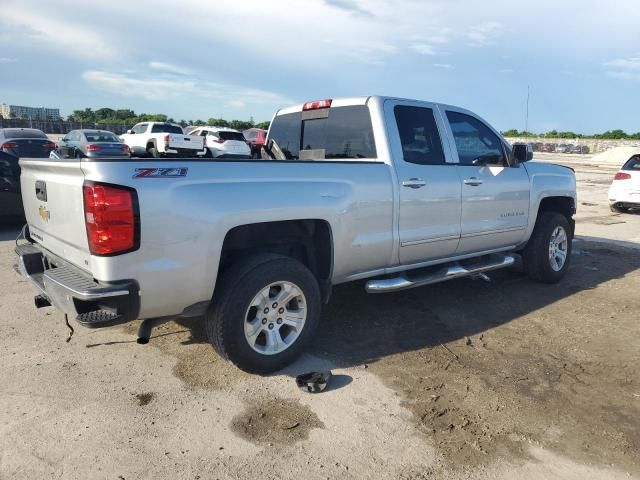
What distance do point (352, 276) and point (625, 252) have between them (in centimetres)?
621

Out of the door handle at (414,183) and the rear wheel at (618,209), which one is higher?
the door handle at (414,183)

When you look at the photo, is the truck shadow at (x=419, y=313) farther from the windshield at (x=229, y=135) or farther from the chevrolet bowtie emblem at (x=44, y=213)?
the windshield at (x=229, y=135)

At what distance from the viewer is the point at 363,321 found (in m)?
4.84

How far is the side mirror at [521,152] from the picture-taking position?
18.2ft

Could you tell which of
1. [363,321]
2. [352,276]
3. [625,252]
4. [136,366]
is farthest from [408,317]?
[625,252]

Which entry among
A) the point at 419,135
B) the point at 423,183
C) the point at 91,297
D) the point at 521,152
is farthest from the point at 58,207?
the point at 521,152

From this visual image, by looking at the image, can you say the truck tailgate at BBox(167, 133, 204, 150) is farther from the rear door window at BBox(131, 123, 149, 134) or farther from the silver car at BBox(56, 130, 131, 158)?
the rear door window at BBox(131, 123, 149, 134)

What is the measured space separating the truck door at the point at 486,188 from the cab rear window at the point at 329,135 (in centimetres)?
98

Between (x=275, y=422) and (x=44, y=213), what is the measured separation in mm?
2245

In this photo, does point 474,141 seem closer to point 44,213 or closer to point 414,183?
point 414,183

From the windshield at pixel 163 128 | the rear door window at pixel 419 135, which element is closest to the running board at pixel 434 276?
the rear door window at pixel 419 135

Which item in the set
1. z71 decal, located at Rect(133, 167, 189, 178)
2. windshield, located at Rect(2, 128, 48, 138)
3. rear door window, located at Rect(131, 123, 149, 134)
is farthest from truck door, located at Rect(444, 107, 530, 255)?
rear door window, located at Rect(131, 123, 149, 134)

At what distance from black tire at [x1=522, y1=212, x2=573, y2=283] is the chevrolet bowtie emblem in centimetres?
502

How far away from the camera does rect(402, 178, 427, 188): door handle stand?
4.42 meters
